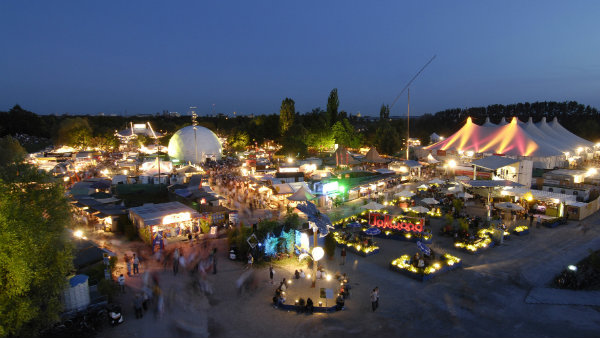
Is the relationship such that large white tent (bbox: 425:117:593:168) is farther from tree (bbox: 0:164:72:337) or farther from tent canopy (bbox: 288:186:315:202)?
tree (bbox: 0:164:72:337)

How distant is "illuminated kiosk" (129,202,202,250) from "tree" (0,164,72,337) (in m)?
4.86

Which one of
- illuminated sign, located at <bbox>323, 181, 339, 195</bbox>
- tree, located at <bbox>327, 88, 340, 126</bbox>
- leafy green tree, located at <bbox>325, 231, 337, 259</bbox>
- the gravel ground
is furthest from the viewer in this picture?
tree, located at <bbox>327, 88, 340, 126</bbox>

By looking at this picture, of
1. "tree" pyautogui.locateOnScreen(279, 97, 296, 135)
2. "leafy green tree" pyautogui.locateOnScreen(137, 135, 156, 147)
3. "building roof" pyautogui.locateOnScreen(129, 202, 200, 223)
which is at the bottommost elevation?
"building roof" pyautogui.locateOnScreen(129, 202, 200, 223)

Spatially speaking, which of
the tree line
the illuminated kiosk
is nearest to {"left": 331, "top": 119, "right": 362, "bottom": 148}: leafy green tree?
the tree line

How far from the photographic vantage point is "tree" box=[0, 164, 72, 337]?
7.02m

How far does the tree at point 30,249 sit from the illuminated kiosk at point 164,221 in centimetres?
486

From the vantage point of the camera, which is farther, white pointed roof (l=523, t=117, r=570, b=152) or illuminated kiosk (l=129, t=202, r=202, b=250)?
white pointed roof (l=523, t=117, r=570, b=152)

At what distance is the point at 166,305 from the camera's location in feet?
32.2

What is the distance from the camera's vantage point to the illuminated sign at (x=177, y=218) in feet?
47.8

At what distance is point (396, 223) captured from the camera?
618 inches

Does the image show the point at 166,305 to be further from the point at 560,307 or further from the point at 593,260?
the point at 593,260

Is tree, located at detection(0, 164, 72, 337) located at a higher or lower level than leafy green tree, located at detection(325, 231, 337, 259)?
higher

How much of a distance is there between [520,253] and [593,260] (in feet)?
8.01

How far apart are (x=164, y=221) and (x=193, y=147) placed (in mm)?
25454
